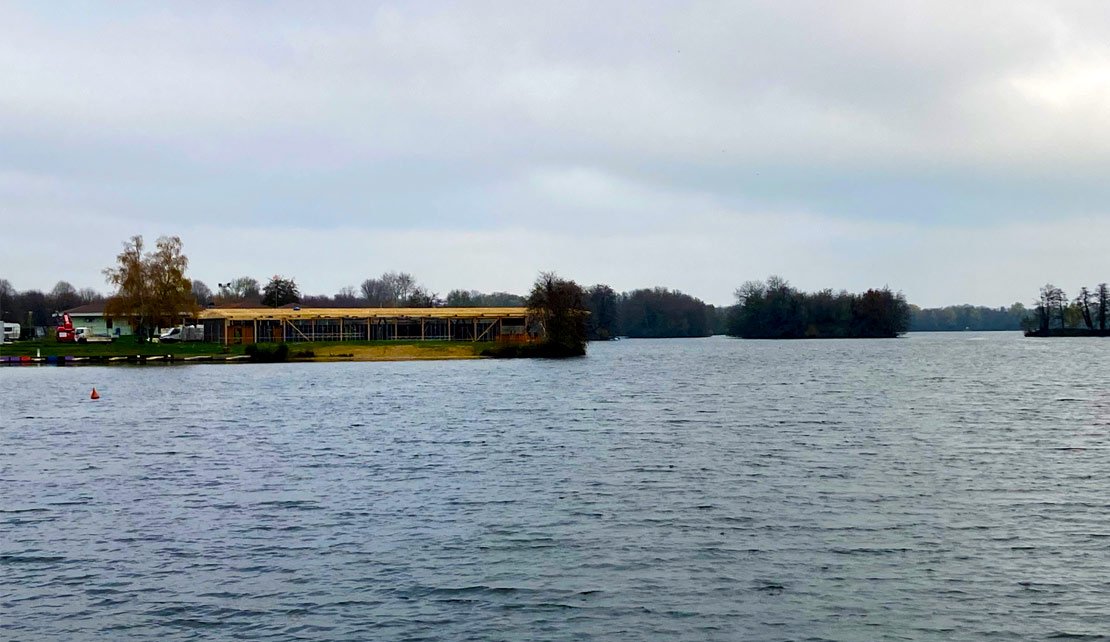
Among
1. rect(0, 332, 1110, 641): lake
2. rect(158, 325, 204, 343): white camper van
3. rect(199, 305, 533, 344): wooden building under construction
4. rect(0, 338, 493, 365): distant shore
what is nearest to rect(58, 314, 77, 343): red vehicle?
rect(0, 338, 493, 365): distant shore

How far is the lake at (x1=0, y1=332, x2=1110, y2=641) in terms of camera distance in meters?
16.2

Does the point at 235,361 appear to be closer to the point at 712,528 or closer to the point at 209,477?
the point at 209,477

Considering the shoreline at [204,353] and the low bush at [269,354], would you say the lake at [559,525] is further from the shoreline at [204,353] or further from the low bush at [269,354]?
the shoreline at [204,353]

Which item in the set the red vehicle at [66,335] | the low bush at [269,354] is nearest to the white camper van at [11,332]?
the red vehicle at [66,335]

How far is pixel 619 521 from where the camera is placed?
22.6 meters

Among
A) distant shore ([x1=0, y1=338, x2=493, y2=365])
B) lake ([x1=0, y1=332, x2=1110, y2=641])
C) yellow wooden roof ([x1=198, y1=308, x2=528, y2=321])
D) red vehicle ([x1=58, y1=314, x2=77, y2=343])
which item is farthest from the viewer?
yellow wooden roof ([x1=198, y1=308, x2=528, y2=321])

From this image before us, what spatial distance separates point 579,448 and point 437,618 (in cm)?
1875

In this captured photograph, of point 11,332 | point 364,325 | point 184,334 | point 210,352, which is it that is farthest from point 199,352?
point 11,332

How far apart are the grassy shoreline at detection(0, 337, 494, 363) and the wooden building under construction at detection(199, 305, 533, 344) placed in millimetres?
10657

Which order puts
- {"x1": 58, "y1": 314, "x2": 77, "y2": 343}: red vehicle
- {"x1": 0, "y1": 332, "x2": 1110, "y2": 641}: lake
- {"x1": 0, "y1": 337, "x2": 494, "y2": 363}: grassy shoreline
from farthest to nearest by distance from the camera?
{"x1": 58, "y1": 314, "x2": 77, "y2": 343}: red vehicle
{"x1": 0, "y1": 337, "x2": 494, "y2": 363}: grassy shoreline
{"x1": 0, "y1": 332, "x2": 1110, "y2": 641}: lake

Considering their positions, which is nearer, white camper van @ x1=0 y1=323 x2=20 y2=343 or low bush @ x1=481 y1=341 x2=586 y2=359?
low bush @ x1=481 y1=341 x2=586 y2=359

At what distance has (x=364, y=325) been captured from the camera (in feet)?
463

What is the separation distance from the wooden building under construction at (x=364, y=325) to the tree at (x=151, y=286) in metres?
9.90

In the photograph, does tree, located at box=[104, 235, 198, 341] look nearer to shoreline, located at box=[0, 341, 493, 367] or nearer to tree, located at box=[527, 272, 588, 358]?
shoreline, located at box=[0, 341, 493, 367]
